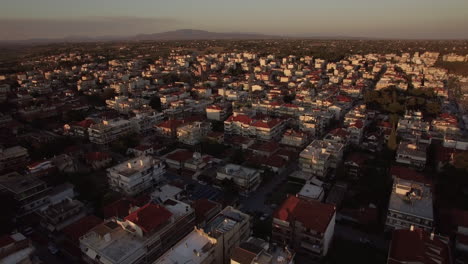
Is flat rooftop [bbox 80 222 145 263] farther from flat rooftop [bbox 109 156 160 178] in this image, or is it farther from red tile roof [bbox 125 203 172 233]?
flat rooftop [bbox 109 156 160 178]

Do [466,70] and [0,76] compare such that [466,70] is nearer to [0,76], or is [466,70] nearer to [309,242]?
[309,242]

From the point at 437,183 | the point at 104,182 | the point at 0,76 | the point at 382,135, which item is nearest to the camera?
the point at 437,183

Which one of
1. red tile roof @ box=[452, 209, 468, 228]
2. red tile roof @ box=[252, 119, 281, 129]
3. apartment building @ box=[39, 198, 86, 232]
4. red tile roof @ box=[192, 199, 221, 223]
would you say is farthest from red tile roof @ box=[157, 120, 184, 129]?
red tile roof @ box=[452, 209, 468, 228]

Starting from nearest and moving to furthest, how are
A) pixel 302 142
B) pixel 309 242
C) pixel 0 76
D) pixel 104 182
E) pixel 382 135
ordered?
pixel 309 242
pixel 104 182
pixel 302 142
pixel 382 135
pixel 0 76

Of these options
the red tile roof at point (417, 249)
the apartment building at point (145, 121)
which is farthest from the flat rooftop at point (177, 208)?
the apartment building at point (145, 121)

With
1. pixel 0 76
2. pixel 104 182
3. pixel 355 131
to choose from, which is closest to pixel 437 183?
pixel 355 131

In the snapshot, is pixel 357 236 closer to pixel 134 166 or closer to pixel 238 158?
pixel 238 158

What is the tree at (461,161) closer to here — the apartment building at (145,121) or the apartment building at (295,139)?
the apartment building at (295,139)
